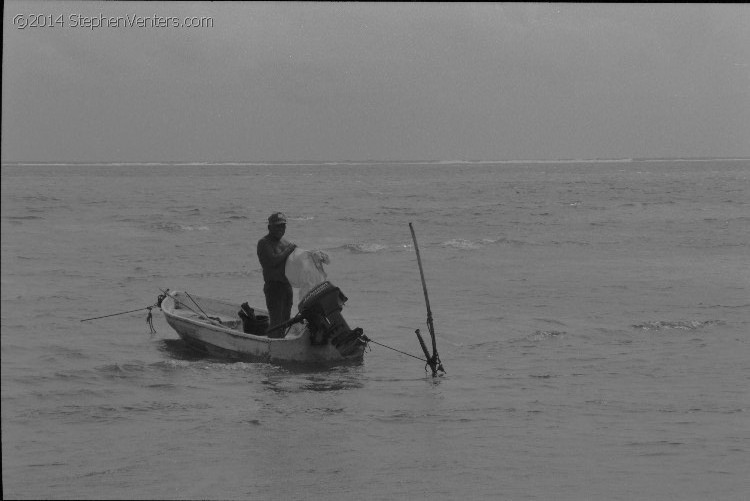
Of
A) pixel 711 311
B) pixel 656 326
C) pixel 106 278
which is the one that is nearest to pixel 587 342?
pixel 656 326

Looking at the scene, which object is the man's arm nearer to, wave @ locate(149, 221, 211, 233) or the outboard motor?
the outboard motor

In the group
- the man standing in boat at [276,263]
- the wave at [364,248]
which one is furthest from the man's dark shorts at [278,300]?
the wave at [364,248]

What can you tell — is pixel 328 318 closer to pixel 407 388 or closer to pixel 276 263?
pixel 276 263

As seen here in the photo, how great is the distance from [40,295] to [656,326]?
11.1 metres

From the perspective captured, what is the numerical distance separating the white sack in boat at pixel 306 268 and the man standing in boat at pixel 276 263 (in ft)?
0.43

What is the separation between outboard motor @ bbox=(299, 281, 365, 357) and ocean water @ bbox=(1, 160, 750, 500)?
1.42ft

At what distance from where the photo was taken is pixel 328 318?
1127 centimetres

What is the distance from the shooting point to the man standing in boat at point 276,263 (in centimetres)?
1109

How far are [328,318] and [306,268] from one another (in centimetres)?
65

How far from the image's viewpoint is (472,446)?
7.91 m

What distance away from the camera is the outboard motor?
1105 centimetres

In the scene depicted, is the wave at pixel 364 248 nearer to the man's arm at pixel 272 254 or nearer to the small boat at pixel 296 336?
the small boat at pixel 296 336

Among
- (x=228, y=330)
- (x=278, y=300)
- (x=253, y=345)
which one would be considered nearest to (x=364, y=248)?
(x=228, y=330)

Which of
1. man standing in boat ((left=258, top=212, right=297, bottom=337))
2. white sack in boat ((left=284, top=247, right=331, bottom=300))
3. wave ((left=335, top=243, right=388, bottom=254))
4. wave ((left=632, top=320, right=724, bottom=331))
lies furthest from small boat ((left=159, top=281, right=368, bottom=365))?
wave ((left=335, top=243, right=388, bottom=254))
